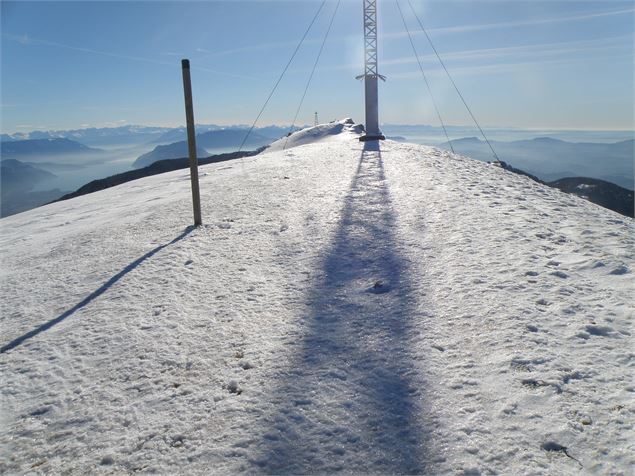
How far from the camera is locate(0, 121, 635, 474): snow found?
2.83 m

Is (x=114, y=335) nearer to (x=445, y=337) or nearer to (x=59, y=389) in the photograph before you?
(x=59, y=389)

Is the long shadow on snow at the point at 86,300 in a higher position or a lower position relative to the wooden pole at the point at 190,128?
lower

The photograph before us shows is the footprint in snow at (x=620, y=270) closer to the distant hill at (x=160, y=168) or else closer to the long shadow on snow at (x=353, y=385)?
the long shadow on snow at (x=353, y=385)

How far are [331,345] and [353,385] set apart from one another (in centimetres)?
63

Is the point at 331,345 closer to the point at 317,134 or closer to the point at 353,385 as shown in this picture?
the point at 353,385

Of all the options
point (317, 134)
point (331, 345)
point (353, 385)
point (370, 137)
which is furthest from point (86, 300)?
point (317, 134)

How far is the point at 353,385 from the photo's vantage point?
3385 millimetres

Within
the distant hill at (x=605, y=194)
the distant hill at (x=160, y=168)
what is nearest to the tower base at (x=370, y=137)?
the distant hill at (x=160, y=168)

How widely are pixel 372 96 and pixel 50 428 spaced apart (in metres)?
20.4

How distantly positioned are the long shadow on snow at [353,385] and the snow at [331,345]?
17 millimetres

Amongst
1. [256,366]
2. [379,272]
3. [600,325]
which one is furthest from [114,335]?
[600,325]

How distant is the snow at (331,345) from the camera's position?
2.83 metres

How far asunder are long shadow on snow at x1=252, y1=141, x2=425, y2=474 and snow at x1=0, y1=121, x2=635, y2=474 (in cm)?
2

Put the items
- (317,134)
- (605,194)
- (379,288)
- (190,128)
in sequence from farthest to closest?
(605,194), (317,134), (190,128), (379,288)
